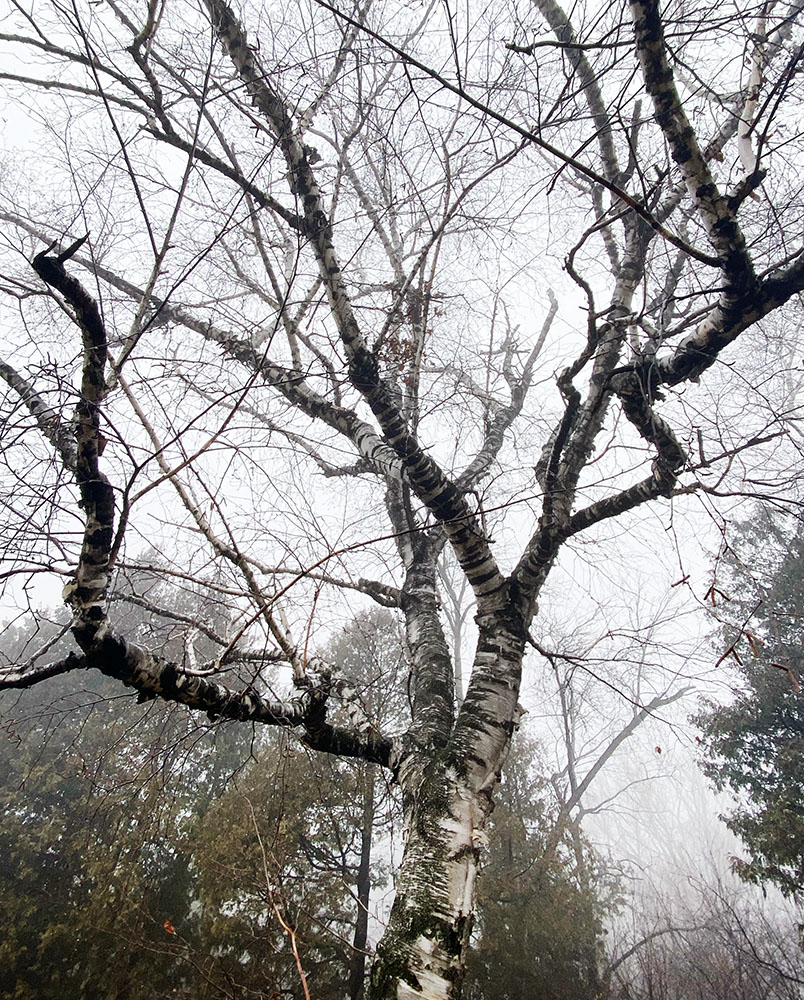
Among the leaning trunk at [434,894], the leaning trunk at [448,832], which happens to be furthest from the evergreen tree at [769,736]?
the leaning trunk at [434,894]

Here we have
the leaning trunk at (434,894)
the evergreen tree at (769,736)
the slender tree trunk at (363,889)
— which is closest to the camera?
the leaning trunk at (434,894)

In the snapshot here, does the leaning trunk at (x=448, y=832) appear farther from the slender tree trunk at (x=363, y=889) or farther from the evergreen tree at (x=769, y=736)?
the evergreen tree at (x=769, y=736)

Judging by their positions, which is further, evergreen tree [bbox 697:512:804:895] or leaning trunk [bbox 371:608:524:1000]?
evergreen tree [bbox 697:512:804:895]

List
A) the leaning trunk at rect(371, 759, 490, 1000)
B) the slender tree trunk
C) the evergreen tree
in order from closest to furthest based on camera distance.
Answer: the leaning trunk at rect(371, 759, 490, 1000) → the slender tree trunk → the evergreen tree

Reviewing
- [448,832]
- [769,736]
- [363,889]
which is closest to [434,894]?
[448,832]

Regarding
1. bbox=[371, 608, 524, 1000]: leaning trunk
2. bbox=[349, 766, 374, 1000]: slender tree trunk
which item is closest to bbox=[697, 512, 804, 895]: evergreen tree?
bbox=[349, 766, 374, 1000]: slender tree trunk

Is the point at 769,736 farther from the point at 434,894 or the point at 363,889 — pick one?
the point at 434,894

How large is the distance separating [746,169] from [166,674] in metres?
3.01

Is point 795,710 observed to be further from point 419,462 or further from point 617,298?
point 419,462

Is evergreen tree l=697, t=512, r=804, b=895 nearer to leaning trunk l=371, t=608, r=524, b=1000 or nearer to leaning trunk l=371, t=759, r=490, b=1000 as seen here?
leaning trunk l=371, t=608, r=524, b=1000

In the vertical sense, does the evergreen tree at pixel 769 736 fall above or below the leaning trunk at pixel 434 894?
above

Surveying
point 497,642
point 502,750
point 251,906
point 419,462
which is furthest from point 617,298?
point 251,906

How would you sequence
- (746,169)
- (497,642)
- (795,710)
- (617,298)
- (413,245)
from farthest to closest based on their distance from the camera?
(795,710) < (413,245) < (617,298) < (497,642) < (746,169)

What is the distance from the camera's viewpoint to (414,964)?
5.84ft
